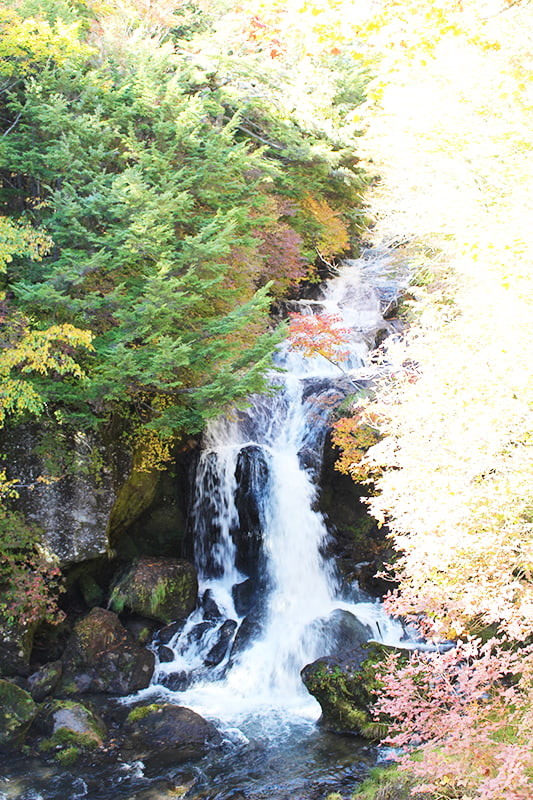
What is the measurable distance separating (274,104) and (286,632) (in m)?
14.1

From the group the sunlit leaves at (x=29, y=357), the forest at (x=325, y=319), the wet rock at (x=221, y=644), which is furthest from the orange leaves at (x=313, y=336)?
the wet rock at (x=221, y=644)

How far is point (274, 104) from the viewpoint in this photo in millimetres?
16391

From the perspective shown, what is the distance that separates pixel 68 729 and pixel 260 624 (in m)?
3.61

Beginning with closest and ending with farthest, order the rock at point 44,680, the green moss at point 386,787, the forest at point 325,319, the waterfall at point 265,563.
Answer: the green moss at point 386,787 → the forest at point 325,319 → the rock at point 44,680 → the waterfall at point 265,563

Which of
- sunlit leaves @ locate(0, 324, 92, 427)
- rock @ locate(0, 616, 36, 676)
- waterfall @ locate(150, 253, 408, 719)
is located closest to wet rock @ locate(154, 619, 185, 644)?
waterfall @ locate(150, 253, 408, 719)

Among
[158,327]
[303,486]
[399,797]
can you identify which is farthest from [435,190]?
[399,797]

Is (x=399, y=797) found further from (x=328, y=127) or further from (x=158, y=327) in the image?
(x=328, y=127)

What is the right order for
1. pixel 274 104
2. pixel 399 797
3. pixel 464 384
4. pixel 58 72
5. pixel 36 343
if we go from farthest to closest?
pixel 274 104
pixel 58 72
pixel 36 343
pixel 464 384
pixel 399 797

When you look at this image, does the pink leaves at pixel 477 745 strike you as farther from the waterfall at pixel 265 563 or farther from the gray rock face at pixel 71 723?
the gray rock face at pixel 71 723

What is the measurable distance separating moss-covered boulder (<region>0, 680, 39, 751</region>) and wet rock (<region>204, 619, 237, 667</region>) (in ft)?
9.42

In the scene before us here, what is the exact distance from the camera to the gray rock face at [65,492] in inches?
382

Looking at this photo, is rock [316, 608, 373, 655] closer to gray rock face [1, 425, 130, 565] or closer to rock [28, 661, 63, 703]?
gray rock face [1, 425, 130, 565]

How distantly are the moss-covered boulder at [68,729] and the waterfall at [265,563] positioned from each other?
1.58 metres

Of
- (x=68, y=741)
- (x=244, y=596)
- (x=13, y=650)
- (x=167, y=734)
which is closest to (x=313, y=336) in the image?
(x=244, y=596)
